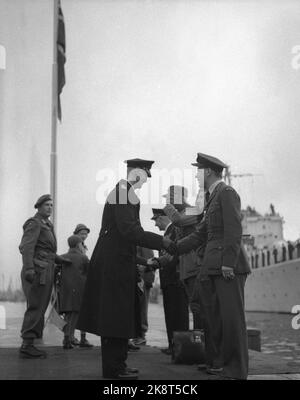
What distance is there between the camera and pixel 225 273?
425cm

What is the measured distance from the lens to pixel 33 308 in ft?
19.4

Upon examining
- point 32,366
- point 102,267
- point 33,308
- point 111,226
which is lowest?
point 32,366

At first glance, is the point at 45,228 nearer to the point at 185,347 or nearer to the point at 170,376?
the point at 185,347

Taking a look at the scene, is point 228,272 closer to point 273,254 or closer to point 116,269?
point 116,269

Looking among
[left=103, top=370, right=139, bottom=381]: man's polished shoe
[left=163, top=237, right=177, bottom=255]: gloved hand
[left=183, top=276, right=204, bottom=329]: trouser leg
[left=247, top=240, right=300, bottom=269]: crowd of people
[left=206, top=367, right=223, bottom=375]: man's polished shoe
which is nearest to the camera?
[left=103, top=370, right=139, bottom=381]: man's polished shoe

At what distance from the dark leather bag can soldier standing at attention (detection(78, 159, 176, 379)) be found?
995mm

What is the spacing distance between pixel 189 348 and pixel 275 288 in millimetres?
43654

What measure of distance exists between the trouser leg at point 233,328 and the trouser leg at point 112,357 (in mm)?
725

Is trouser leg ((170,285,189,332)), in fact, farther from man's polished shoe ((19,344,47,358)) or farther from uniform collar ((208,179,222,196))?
uniform collar ((208,179,222,196))

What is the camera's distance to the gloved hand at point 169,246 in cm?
444

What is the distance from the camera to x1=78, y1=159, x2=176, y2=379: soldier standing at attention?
426cm

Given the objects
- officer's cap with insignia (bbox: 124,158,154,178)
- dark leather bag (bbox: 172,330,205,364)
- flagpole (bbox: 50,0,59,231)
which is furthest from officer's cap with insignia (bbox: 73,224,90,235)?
flagpole (bbox: 50,0,59,231)
